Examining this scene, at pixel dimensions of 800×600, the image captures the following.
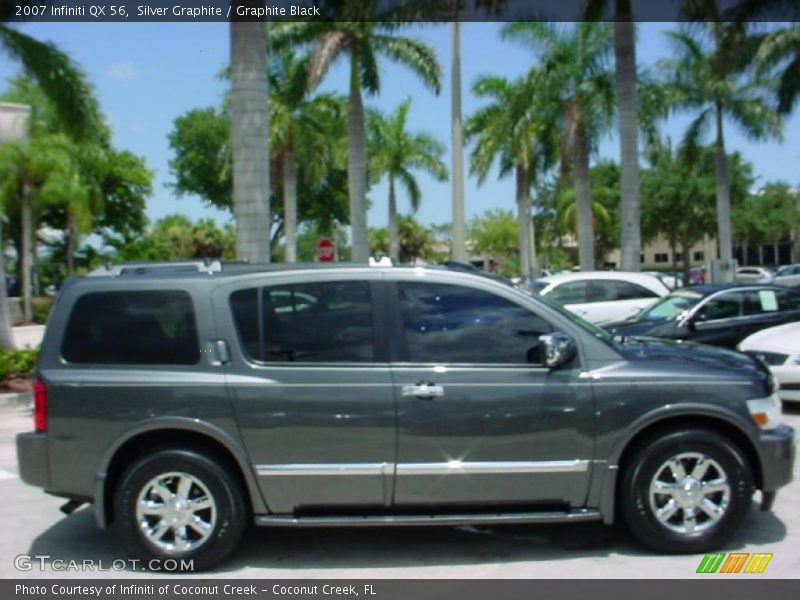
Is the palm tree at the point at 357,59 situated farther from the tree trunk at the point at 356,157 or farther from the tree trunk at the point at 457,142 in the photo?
the tree trunk at the point at 457,142

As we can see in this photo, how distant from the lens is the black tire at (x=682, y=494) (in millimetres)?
5703

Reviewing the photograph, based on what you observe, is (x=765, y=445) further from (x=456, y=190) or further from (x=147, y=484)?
(x=456, y=190)

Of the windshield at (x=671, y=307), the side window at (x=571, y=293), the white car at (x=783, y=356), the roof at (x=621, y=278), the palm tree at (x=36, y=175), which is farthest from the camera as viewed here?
the palm tree at (x=36, y=175)

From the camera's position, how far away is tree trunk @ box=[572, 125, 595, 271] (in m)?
27.5

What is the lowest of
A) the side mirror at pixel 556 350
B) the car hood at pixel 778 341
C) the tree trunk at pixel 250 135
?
Answer: the car hood at pixel 778 341

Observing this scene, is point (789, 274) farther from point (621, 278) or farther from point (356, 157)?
point (621, 278)

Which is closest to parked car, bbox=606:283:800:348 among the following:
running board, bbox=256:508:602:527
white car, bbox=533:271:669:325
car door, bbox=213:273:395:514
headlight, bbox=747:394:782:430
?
white car, bbox=533:271:669:325

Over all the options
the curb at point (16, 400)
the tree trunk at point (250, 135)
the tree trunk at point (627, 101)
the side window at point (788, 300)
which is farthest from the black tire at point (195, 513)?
the tree trunk at point (627, 101)

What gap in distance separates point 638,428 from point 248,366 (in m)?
2.42

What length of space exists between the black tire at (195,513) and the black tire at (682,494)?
2.43m

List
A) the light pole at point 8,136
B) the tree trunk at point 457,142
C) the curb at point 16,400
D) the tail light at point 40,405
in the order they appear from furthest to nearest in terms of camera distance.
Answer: the tree trunk at point 457,142, the light pole at point 8,136, the curb at point 16,400, the tail light at point 40,405

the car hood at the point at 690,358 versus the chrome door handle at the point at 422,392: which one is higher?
the car hood at the point at 690,358

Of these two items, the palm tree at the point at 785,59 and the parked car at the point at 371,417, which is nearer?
the parked car at the point at 371,417

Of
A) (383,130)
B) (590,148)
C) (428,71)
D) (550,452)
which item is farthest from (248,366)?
(383,130)
